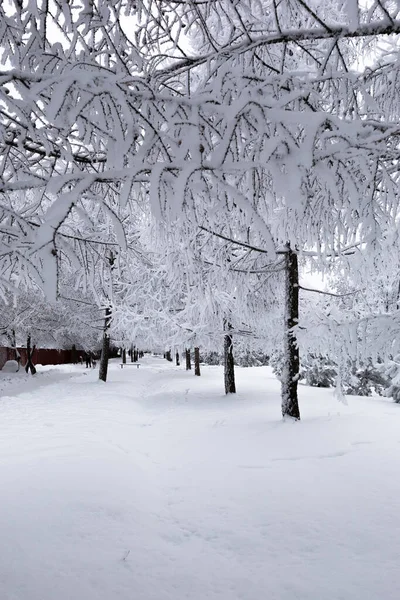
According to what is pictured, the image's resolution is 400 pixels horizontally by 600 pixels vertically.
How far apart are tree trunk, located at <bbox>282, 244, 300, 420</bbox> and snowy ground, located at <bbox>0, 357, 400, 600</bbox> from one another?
24.0 inches

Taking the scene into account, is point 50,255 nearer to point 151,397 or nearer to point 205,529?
point 205,529

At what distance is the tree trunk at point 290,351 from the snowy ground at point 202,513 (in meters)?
0.61

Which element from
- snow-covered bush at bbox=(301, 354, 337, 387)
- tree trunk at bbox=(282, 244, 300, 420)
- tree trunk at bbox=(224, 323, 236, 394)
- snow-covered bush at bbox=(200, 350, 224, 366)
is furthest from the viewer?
snow-covered bush at bbox=(200, 350, 224, 366)

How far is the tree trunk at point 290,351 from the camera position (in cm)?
810

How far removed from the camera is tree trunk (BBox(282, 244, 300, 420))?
26.6 feet

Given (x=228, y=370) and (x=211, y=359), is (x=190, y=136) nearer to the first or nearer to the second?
(x=228, y=370)

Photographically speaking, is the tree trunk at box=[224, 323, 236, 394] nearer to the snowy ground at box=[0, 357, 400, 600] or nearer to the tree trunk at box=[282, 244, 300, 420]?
the tree trunk at box=[282, 244, 300, 420]

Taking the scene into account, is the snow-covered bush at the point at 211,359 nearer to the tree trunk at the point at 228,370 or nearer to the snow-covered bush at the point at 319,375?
the snow-covered bush at the point at 319,375

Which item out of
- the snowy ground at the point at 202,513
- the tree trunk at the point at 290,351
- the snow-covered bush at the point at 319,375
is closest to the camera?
the snowy ground at the point at 202,513

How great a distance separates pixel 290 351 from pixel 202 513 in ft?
15.8

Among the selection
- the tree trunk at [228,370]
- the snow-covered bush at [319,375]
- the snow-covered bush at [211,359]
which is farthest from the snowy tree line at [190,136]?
the snow-covered bush at [211,359]

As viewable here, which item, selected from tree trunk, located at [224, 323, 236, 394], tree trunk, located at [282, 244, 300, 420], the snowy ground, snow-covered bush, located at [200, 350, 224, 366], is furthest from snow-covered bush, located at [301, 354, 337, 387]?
snow-covered bush, located at [200, 350, 224, 366]

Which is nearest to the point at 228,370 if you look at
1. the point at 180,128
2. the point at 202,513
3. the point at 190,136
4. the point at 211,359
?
the point at 202,513

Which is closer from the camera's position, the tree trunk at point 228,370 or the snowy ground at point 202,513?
the snowy ground at point 202,513
